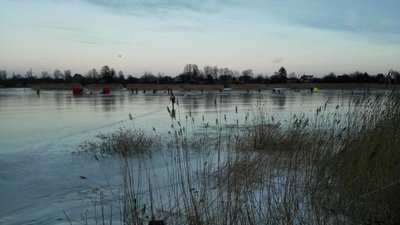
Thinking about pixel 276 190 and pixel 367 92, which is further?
pixel 367 92

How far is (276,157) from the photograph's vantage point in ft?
20.6

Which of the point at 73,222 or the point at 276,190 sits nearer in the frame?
the point at 73,222

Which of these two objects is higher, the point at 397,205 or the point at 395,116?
the point at 395,116

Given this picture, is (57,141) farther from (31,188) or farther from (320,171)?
(320,171)

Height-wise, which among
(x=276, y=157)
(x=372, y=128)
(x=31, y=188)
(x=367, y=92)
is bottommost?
(x=31, y=188)

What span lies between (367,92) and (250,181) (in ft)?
8.45

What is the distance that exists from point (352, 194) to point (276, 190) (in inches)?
38.2

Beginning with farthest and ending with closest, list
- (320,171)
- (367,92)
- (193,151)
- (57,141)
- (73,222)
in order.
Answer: (57,141)
(193,151)
(367,92)
(320,171)
(73,222)

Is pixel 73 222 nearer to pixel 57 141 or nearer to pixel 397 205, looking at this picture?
pixel 397 205

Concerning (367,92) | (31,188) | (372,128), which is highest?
(367,92)

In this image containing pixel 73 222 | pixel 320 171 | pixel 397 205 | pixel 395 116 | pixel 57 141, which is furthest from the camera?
pixel 57 141

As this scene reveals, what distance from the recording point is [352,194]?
457cm

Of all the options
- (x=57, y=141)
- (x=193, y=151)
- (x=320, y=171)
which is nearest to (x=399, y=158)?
(x=320, y=171)

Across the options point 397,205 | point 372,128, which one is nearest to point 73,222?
point 397,205
